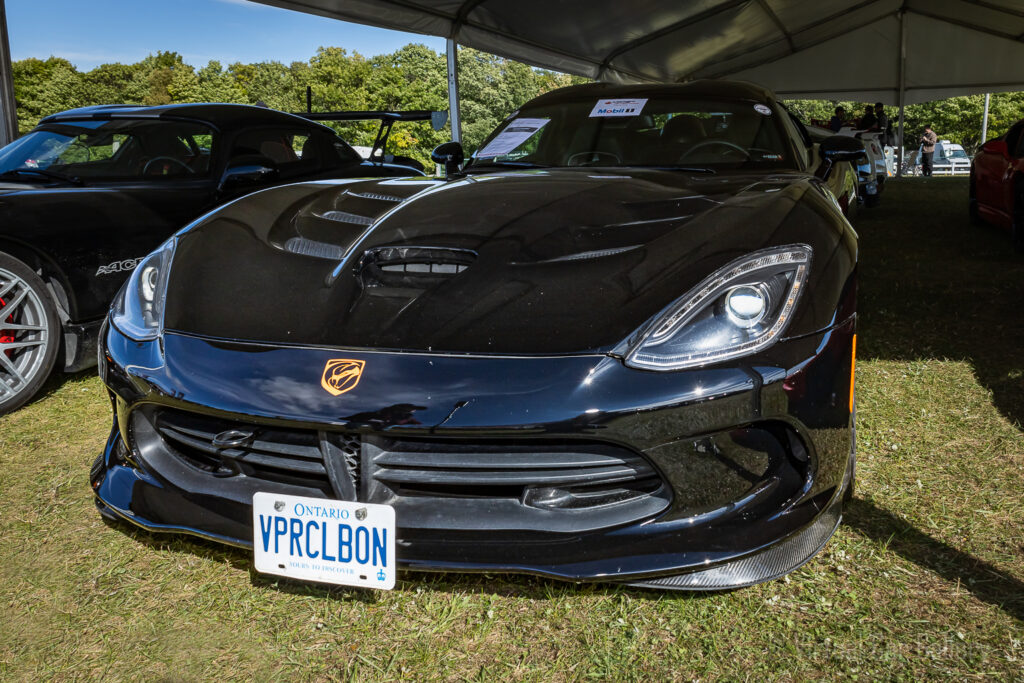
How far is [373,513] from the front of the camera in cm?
156

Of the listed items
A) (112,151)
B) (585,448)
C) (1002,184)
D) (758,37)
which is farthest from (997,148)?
(758,37)

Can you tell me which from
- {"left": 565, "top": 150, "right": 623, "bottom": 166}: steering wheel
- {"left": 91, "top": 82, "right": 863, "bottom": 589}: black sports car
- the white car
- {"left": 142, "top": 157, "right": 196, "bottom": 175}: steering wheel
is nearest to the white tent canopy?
{"left": 142, "top": 157, "right": 196, "bottom": 175}: steering wheel

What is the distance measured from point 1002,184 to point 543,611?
7.13 meters

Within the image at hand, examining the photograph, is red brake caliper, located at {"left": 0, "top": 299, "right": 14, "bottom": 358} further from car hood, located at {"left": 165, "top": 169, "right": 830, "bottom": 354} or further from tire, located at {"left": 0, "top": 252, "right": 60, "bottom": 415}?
car hood, located at {"left": 165, "top": 169, "right": 830, "bottom": 354}

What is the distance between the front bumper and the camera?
151 centimetres

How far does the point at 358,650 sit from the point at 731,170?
1.98 metres

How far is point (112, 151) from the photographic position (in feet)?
13.6

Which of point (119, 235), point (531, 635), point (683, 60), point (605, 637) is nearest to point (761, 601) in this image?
point (605, 637)

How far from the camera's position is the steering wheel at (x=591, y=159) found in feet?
10.3

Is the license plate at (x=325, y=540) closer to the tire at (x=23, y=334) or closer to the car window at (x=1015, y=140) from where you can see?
the tire at (x=23, y=334)

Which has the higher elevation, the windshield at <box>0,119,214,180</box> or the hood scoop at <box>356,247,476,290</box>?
the windshield at <box>0,119,214,180</box>

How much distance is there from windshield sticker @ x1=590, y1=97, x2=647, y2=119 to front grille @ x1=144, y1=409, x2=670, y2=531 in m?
2.10

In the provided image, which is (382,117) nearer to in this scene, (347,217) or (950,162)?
(347,217)

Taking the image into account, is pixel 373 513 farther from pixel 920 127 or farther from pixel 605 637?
pixel 920 127
